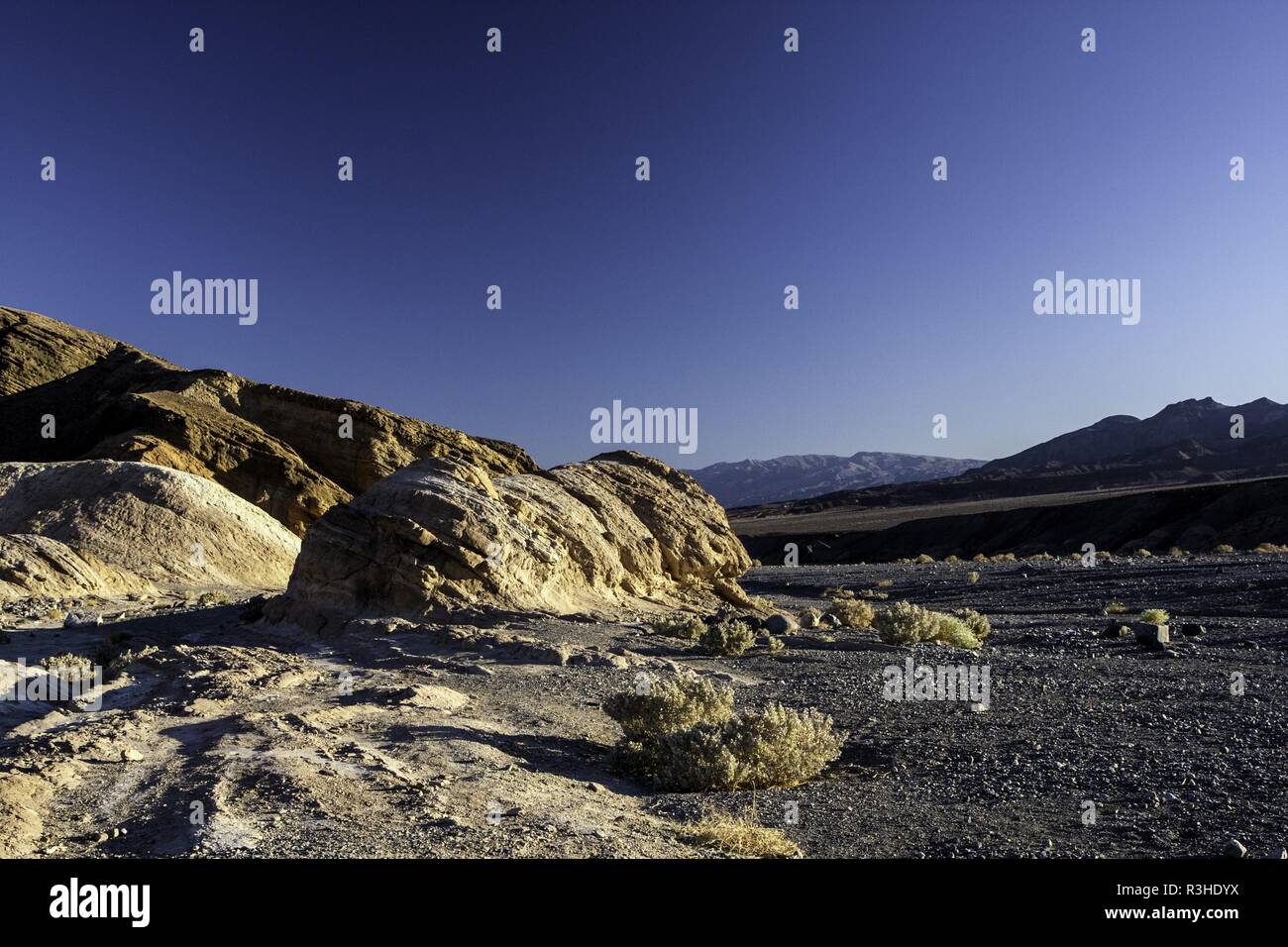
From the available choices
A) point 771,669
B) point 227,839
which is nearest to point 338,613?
point 771,669

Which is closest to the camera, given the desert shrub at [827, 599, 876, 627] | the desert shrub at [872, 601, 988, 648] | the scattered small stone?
the desert shrub at [872, 601, 988, 648]

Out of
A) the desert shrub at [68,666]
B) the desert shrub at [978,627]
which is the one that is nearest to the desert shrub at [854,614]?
the desert shrub at [978,627]

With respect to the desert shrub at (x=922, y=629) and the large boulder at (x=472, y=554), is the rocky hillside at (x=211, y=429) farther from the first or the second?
the desert shrub at (x=922, y=629)

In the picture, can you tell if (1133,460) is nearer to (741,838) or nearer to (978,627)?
(978,627)

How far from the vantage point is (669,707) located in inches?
282

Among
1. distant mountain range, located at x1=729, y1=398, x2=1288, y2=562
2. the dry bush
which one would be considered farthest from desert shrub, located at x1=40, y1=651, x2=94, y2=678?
distant mountain range, located at x1=729, y1=398, x2=1288, y2=562

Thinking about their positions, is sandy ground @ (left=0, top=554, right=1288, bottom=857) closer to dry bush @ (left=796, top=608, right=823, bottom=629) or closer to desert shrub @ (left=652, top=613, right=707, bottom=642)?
desert shrub @ (left=652, top=613, right=707, bottom=642)

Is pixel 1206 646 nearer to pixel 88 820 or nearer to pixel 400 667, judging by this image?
pixel 400 667

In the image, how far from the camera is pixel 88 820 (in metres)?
Result: 4.91

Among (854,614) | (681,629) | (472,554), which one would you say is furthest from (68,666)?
(854,614)

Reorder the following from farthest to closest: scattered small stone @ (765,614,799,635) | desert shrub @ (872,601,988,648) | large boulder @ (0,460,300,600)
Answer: large boulder @ (0,460,300,600), scattered small stone @ (765,614,799,635), desert shrub @ (872,601,988,648)

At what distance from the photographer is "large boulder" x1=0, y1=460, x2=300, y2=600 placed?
1684 cm

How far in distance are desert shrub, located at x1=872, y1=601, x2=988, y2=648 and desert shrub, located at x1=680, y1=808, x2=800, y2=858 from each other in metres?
8.91
